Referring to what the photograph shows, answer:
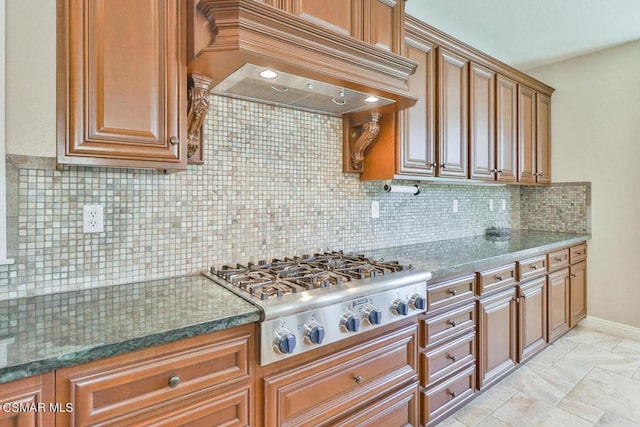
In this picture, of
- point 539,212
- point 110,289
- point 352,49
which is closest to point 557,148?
point 539,212

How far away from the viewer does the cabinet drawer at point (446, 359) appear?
181 centimetres

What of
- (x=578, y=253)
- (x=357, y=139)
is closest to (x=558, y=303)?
(x=578, y=253)

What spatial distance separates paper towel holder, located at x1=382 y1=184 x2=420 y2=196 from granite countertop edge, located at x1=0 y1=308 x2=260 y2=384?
148 centimetres

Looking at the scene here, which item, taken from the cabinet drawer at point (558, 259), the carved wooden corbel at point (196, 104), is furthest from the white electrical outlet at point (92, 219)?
the cabinet drawer at point (558, 259)

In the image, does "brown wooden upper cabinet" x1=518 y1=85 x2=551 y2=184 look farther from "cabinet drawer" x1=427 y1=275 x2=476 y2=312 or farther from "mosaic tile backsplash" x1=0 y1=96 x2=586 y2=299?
"cabinet drawer" x1=427 y1=275 x2=476 y2=312

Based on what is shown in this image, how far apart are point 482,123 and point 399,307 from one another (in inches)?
74.1

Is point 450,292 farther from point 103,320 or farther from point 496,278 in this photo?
point 103,320

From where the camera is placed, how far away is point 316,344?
127 cm

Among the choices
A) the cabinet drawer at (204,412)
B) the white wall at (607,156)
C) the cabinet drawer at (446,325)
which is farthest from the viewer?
the white wall at (607,156)

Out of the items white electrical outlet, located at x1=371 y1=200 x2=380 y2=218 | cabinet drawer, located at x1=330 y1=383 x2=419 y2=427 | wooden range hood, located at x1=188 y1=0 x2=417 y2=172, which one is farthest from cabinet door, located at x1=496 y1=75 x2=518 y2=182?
cabinet drawer, located at x1=330 y1=383 x2=419 y2=427

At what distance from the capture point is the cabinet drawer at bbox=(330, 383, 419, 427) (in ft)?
4.90

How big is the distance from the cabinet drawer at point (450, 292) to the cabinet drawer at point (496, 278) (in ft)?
0.28

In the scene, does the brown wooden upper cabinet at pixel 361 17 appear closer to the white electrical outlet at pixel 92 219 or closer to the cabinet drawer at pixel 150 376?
the white electrical outlet at pixel 92 219

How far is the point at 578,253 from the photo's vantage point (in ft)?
10.8
